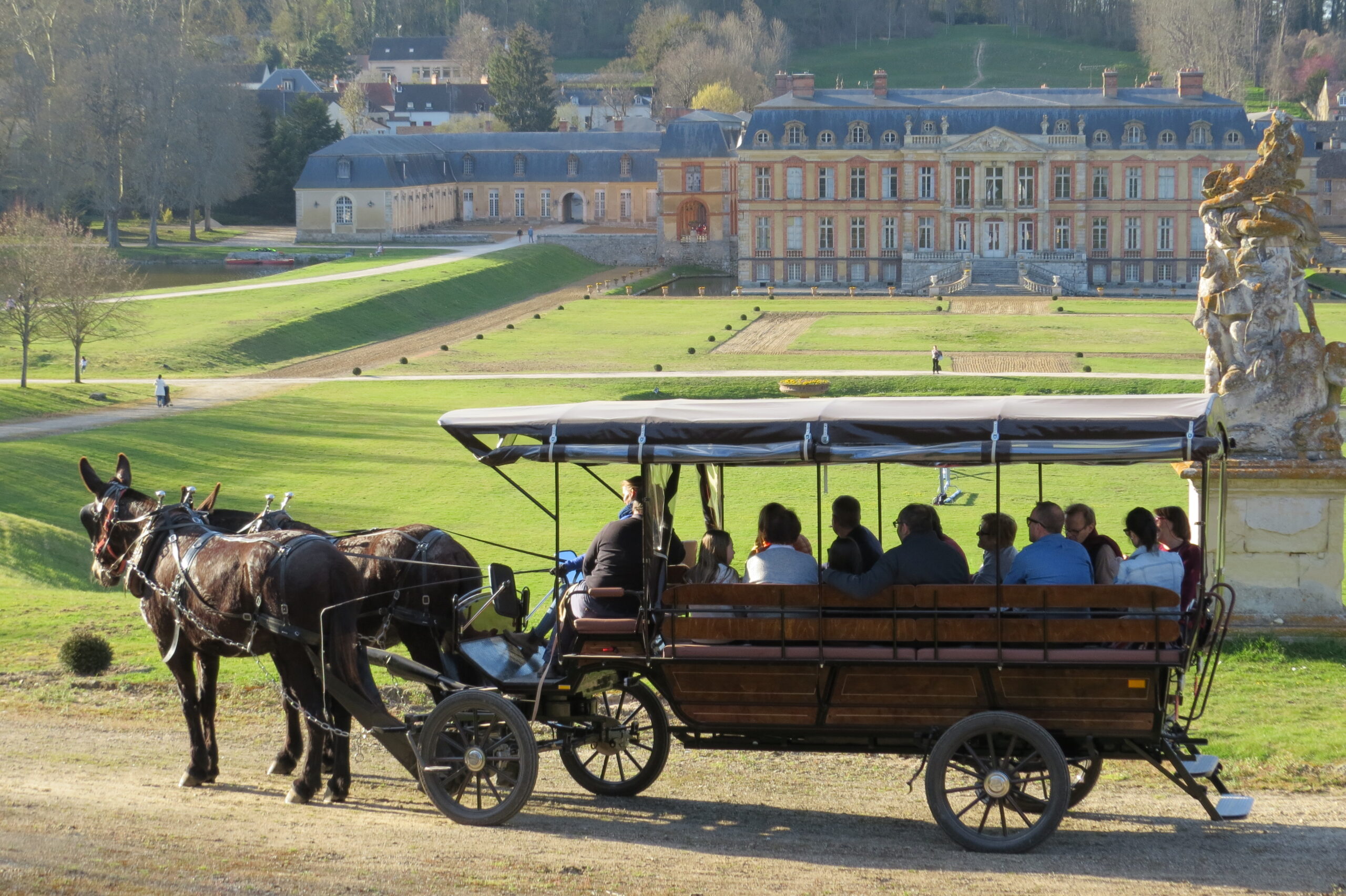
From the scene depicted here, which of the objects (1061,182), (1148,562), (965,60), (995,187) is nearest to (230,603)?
(1148,562)

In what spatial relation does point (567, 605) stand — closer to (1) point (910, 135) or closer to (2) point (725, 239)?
(1) point (910, 135)

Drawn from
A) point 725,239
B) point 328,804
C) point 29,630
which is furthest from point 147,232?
Result: point 328,804

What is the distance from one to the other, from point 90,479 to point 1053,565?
642 centimetres

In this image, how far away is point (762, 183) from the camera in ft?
260

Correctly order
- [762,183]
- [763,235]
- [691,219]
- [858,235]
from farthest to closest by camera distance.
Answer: [691,219], [763,235], [762,183], [858,235]

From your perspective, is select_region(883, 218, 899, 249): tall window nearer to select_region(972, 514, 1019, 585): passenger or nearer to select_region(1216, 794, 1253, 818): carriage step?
select_region(972, 514, 1019, 585): passenger

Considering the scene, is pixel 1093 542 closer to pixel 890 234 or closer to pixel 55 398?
pixel 55 398

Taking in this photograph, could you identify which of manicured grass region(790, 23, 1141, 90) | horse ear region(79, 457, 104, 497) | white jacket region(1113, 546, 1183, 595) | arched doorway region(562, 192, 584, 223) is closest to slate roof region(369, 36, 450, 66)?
manicured grass region(790, 23, 1141, 90)

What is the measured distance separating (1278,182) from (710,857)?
8.98 meters

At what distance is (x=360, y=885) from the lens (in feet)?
26.5

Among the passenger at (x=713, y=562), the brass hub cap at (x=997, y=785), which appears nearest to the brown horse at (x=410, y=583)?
the passenger at (x=713, y=562)

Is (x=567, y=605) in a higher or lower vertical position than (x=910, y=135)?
lower

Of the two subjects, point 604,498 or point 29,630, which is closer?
point 29,630

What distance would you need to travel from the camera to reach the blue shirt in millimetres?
9312
